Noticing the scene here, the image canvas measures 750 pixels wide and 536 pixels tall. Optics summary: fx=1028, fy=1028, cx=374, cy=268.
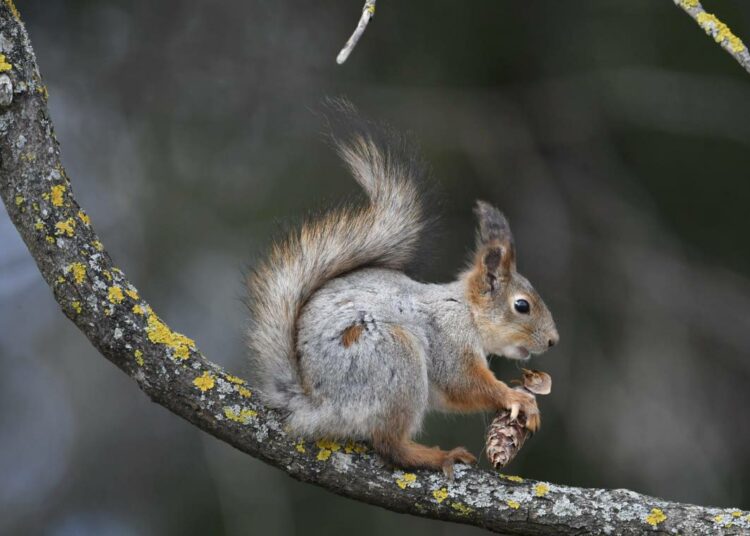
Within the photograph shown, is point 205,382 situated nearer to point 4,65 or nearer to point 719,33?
point 4,65

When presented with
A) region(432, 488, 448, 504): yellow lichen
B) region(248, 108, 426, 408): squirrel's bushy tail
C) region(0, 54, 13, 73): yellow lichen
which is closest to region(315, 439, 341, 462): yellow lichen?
region(248, 108, 426, 408): squirrel's bushy tail

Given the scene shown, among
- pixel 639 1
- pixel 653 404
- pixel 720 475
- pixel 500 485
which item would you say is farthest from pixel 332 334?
pixel 639 1

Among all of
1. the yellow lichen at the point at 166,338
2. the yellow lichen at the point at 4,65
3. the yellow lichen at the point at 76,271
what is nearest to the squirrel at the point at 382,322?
the yellow lichen at the point at 166,338

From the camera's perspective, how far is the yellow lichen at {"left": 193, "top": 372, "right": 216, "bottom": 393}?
2.28 m

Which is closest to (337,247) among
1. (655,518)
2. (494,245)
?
(494,245)

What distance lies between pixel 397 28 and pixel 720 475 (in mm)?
2173

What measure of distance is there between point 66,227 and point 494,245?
1.22 meters

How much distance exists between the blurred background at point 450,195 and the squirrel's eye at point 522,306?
977mm

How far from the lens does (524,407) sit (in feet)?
8.45

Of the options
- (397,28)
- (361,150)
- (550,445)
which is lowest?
(361,150)

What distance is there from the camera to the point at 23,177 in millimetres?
2184

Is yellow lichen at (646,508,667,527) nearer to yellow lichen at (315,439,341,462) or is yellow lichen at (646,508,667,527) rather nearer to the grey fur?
the grey fur

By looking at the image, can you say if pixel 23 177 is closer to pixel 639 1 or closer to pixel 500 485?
pixel 500 485

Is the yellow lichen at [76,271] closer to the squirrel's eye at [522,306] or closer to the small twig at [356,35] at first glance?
the small twig at [356,35]
